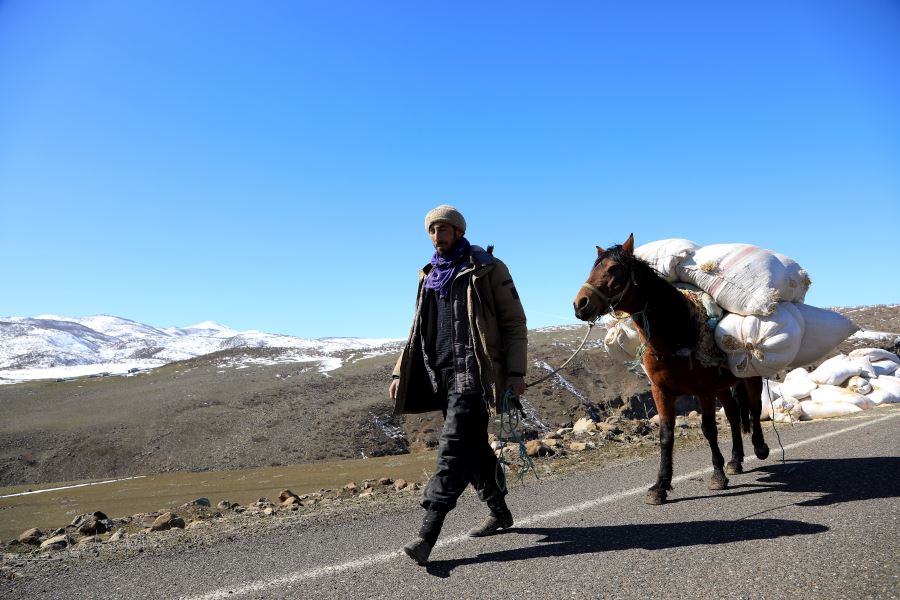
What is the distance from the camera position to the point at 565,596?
3262mm

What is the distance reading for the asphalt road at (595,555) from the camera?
3377 mm

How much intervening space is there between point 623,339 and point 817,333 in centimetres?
192

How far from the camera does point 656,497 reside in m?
5.35

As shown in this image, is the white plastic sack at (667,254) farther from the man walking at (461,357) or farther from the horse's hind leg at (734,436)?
the man walking at (461,357)

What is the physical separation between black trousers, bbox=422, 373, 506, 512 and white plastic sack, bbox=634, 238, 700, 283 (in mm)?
3236

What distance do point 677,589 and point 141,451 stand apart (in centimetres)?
1620

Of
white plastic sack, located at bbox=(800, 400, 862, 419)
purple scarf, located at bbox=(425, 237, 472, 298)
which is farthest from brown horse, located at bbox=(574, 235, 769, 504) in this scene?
white plastic sack, located at bbox=(800, 400, 862, 419)

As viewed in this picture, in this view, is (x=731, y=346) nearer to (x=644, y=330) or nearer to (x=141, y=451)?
(x=644, y=330)

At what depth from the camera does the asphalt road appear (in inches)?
133

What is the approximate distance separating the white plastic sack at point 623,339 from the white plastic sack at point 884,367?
11706mm

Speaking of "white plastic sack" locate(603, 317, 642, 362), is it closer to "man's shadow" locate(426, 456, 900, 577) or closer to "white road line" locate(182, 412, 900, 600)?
"white road line" locate(182, 412, 900, 600)

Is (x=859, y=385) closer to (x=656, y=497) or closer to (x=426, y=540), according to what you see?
(x=656, y=497)

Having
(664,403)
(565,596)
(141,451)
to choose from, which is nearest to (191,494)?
(141,451)

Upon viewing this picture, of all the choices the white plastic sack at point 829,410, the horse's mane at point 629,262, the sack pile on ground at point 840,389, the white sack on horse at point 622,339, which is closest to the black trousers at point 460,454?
the horse's mane at point 629,262
